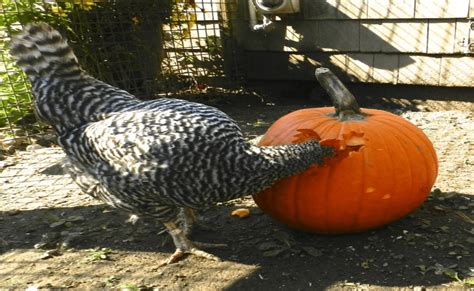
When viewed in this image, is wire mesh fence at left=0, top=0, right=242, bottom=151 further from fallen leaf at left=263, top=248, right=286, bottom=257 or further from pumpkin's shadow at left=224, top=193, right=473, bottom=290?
fallen leaf at left=263, top=248, right=286, bottom=257

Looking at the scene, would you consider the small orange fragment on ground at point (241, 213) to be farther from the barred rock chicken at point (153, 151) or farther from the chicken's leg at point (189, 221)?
the barred rock chicken at point (153, 151)

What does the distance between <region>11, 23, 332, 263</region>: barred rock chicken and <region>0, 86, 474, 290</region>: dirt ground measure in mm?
224

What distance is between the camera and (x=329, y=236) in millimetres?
2693

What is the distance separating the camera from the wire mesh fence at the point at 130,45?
491 cm

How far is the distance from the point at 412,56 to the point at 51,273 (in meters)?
4.12

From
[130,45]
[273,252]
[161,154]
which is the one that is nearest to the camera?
[161,154]

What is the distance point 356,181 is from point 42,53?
194 centimetres

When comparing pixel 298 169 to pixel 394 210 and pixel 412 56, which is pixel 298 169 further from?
pixel 412 56

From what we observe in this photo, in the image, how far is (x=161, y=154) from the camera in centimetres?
224

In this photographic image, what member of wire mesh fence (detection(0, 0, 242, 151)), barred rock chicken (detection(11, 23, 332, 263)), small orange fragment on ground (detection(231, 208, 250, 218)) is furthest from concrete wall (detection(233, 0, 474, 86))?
barred rock chicken (detection(11, 23, 332, 263))

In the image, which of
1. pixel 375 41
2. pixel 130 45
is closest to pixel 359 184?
pixel 375 41

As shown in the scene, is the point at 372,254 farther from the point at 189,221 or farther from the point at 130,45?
the point at 130,45

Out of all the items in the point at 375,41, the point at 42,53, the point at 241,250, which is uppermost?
the point at 42,53

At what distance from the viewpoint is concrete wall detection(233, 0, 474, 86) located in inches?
182
